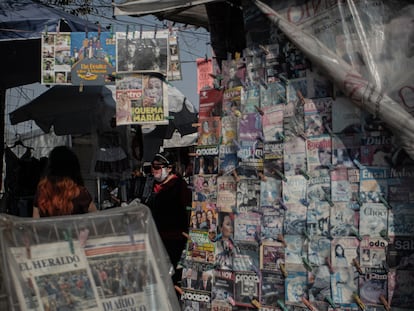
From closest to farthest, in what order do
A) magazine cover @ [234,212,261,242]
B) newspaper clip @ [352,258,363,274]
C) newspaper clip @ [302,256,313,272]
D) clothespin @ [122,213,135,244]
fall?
clothespin @ [122,213,135,244] → newspaper clip @ [352,258,363,274] → newspaper clip @ [302,256,313,272] → magazine cover @ [234,212,261,242]

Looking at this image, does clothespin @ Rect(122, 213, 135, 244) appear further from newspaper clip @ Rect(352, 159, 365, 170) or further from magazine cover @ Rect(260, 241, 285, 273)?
newspaper clip @ Rect(352, 159, 365, 170)

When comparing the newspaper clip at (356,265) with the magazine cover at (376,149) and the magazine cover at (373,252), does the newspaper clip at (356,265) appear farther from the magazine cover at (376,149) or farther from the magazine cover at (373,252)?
the magazine cover at (376,149)

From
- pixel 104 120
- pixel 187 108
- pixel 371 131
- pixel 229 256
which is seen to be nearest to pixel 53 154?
pixel 229 256

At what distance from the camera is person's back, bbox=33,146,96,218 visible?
4000mm

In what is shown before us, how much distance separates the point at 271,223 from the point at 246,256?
13.2 inches

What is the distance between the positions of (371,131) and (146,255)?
5.31 feet

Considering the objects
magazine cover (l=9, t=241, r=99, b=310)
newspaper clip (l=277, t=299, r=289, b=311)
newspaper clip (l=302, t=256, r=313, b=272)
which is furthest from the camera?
newspaper clip (l=277, t=299, r=289, b=311)

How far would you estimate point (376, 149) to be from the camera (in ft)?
11.3

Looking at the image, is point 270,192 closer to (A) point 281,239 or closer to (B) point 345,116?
(A) point 281,239

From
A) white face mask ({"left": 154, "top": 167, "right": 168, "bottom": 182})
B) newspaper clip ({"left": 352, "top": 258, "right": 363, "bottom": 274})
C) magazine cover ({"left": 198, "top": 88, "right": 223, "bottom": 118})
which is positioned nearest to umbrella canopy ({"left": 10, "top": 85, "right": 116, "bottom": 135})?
white face mask ({"left": 154, "top": 167, "right": 168, "bottom": 182})

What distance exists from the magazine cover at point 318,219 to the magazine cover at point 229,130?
2.76 ft

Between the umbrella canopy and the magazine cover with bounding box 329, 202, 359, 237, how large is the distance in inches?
201

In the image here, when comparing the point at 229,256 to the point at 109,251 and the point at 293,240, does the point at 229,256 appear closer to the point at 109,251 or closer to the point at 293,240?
the point at 293,240

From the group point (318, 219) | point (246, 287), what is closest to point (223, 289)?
point (246, 287)
